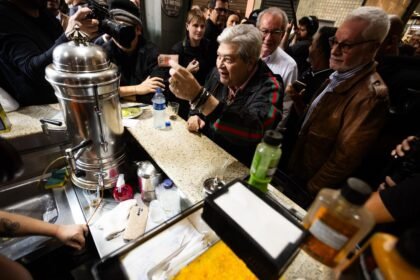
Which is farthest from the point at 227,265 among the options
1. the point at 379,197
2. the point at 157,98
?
the point at 157,98

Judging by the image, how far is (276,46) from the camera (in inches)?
82.7

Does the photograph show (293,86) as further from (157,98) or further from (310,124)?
(157,98)

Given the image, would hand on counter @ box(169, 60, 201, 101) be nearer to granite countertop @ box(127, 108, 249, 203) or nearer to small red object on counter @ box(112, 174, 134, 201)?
granite countertop @ box(127, 108, 249, 203)

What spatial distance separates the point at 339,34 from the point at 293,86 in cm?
58

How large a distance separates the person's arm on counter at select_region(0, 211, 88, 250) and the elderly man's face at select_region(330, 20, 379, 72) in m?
1.98

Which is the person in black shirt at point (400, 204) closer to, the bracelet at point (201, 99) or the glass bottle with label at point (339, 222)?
the glass bottle with label at point (339, 222)

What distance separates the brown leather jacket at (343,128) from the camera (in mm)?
1215

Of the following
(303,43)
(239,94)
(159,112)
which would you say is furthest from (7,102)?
(303,43)

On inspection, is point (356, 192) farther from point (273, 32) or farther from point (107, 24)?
point (273, 32)

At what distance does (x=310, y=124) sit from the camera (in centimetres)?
151

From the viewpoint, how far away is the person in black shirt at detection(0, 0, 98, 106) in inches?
46.5

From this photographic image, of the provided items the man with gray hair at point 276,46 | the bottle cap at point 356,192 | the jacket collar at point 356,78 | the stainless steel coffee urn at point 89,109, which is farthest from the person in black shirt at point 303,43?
the bottle cap at point 356,192

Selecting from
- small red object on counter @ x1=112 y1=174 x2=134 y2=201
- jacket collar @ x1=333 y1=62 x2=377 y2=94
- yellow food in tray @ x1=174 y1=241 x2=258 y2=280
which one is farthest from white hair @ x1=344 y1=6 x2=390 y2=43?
small red object on counter @ x1=112 y1=174 x2=134 y2=201

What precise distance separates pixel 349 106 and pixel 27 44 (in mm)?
2133
